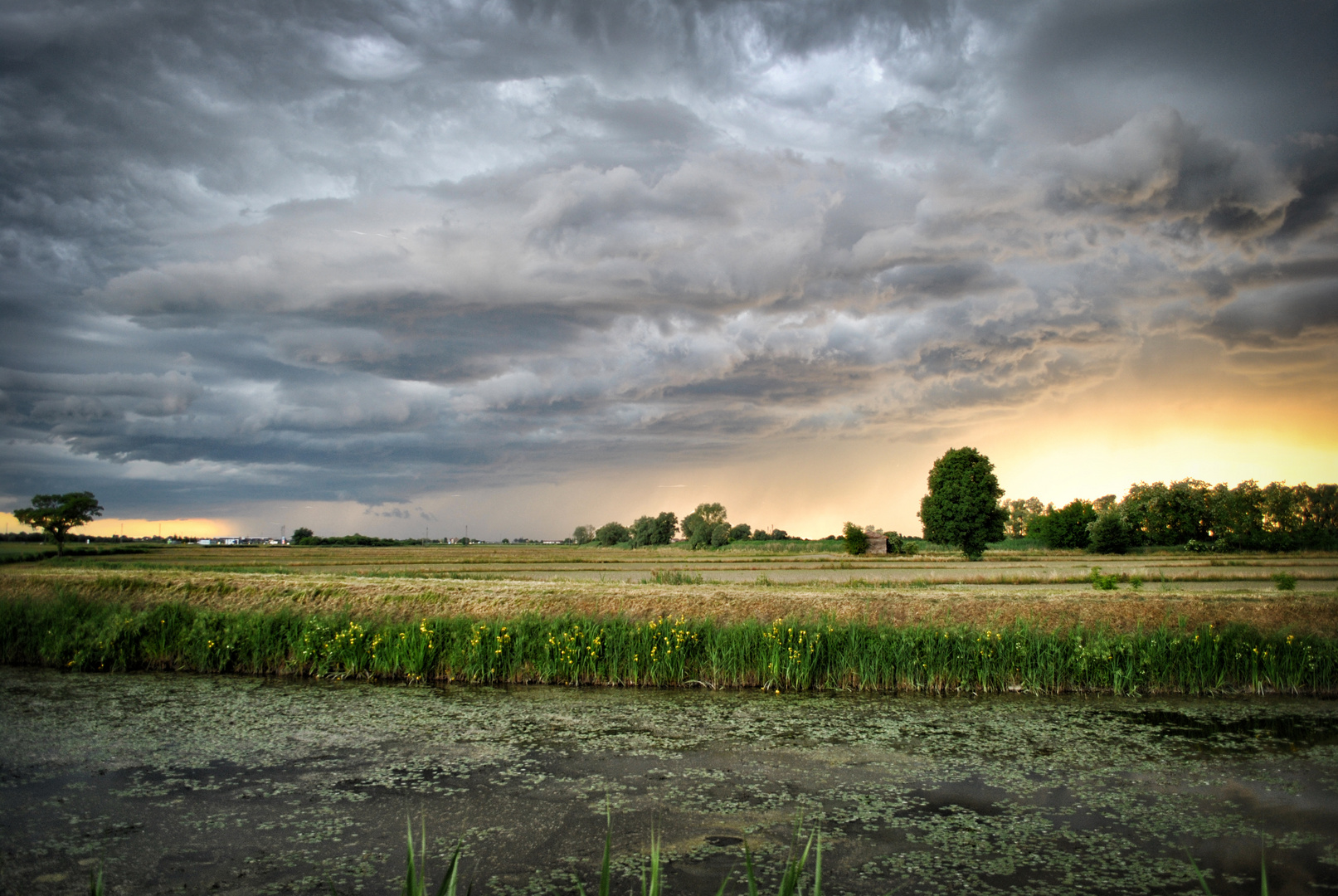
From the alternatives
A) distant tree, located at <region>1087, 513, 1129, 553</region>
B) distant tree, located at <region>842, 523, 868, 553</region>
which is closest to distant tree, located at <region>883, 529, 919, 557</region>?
distant tree, located at <region>842, 523, 868, 553</region>

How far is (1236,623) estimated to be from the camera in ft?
45.4

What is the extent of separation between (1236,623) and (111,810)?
1710 cm

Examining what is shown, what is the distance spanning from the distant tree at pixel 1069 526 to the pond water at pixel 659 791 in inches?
3164

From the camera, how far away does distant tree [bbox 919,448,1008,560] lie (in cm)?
5947

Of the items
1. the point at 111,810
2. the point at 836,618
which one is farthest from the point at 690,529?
the point at 111,810

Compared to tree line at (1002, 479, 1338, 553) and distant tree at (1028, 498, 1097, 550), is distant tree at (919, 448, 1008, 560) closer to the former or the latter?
tree line at (1002, 479, 1338, 553)

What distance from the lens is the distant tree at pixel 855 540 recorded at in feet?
222

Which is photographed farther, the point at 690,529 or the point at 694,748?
the point at 690,529

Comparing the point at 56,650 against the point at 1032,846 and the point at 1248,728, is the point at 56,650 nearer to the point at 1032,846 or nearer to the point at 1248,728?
the point at 1032,846

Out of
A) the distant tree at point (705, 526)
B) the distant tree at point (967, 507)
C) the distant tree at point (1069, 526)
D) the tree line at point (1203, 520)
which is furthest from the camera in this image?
the distant tree at point (705, 526)

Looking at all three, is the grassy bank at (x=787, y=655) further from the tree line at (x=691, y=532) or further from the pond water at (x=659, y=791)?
the tree line at (x=691, y=532)

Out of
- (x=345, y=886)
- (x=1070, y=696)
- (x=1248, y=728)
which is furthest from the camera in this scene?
(x=1070, y=696)

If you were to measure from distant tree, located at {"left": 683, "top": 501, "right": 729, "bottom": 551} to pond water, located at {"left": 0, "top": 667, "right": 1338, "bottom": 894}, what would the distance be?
312ft

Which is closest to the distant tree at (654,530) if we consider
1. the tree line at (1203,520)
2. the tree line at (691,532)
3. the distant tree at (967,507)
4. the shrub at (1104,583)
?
the tree line at (691,532)
